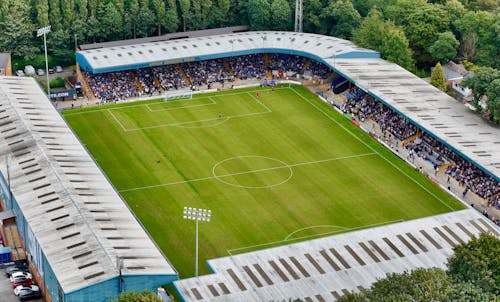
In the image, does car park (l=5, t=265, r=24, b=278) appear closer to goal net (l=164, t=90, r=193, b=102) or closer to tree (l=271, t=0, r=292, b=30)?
goal net (l=164, t=90, r=193, b=102)

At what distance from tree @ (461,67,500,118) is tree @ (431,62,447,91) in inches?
404

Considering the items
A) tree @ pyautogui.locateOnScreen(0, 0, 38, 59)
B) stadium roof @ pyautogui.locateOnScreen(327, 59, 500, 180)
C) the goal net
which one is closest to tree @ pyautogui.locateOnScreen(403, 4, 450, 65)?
stadium roof @ pyautogui.locateOnScreen(327, 59, 500, 180)

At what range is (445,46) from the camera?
477 feet

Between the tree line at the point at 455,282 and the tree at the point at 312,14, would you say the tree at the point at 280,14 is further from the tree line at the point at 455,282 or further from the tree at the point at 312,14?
the tree line at the point at 455,282

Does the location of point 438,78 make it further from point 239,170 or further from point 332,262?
point 332,262

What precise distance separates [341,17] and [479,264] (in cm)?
8431

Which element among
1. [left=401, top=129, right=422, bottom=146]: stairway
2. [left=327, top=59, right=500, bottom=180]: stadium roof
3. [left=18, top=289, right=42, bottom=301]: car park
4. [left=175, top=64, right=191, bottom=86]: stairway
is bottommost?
[left=18, top=289, right=42, bottom=301]: car park

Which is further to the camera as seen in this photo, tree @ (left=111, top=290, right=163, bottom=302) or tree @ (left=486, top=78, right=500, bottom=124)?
tree @ (left=486, top=78, right=500, bottom=124)

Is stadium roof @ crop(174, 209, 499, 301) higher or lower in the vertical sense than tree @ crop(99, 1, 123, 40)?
lower

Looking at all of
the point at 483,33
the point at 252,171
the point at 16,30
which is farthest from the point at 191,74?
the point at 483,33

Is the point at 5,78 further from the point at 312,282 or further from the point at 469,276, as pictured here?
the point at 469,276

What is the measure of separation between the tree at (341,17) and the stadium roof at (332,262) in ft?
210

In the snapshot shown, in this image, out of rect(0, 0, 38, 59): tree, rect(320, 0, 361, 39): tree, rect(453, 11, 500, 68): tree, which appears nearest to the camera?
rect(453, 11, 500, 68): tree

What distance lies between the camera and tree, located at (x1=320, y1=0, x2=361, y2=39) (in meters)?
156
